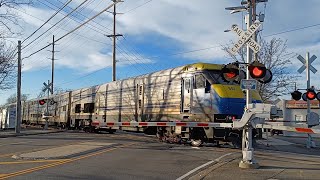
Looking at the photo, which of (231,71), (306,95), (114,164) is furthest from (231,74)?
(306,95)

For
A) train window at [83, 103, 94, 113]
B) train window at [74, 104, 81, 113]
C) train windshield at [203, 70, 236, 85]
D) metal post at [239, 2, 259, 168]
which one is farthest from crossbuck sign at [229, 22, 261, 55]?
train window at [74, 104, 81, 113]

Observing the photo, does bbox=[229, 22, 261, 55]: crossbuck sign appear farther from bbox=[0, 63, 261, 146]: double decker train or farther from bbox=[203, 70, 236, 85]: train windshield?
bbox=[203, 70, 236, 85]: train windshield

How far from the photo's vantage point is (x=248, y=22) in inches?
501

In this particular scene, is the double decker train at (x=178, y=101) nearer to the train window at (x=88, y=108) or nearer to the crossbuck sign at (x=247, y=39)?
the train window at (x=88, y=108)

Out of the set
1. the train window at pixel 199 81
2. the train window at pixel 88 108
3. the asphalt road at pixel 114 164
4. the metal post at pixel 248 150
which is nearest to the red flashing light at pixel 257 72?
the metal post at pixel 248 150

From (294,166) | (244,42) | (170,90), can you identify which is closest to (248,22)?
(244,42)

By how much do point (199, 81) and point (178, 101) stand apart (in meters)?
Answer: 1.66

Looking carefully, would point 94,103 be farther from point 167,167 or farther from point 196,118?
point 167,167

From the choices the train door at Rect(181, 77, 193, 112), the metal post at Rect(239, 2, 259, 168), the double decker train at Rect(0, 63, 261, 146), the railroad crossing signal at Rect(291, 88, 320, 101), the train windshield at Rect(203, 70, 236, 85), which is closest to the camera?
the metal post at Rect(239, 2, 259, 168)

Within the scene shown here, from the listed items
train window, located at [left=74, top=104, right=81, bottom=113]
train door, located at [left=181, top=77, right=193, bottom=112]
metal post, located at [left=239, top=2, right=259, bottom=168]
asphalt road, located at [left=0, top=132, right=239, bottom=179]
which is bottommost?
asphalt road, located at [left=0, top=132, right=239, bottom=179]

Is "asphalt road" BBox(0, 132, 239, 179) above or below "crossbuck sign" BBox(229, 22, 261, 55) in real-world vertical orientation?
below

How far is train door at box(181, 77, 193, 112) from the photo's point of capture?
18641 mm

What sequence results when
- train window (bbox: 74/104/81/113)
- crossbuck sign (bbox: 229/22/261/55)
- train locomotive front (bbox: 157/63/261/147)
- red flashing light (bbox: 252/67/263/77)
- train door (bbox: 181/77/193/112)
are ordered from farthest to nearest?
train window (bbox: 74/104/81/113) → train door (bbox: 181/77/193/112) → train locomotive front (bbox: 157/63/261/147) → crossbuck sign (bbox: 229/22/261/55) → red flashing light (bbox: 252/67/263/77)

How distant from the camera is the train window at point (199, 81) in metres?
18.1
